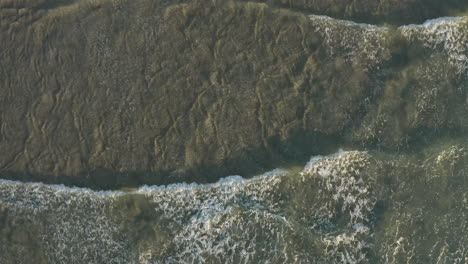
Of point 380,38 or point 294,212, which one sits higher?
point 380,38

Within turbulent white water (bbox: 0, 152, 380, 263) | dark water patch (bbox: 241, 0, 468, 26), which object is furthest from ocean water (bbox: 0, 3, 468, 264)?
dark water patch (bbox: 241, 0, 468, 26)

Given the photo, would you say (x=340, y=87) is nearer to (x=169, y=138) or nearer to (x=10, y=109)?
(x=169, y=138)

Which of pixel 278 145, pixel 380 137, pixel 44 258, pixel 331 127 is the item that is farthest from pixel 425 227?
pixel 44 258

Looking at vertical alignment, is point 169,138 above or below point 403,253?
above

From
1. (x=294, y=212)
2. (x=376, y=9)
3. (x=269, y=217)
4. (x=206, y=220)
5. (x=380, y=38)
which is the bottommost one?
(x=206, y=220)

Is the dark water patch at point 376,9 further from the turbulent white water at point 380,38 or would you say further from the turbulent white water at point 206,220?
the turbulent white water at point 206,220

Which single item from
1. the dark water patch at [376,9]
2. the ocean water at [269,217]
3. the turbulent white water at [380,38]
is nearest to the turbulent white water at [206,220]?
the ocean water at [269,217]

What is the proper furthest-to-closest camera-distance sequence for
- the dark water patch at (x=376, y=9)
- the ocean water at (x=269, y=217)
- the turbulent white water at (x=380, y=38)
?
the dark water patch at (x=376, y=9) < the turbulent white water at (x=380, y=38) < the ocean water at (x=269, y=217)

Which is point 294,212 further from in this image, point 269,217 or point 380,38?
point 380,38

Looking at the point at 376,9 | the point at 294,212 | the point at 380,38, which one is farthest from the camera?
the point at 376,9

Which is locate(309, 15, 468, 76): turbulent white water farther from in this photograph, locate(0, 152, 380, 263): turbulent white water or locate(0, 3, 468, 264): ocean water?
locate(0, 152, 380, 263): turbulent white water

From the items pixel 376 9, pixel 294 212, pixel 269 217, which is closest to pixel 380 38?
pixel 376 9
